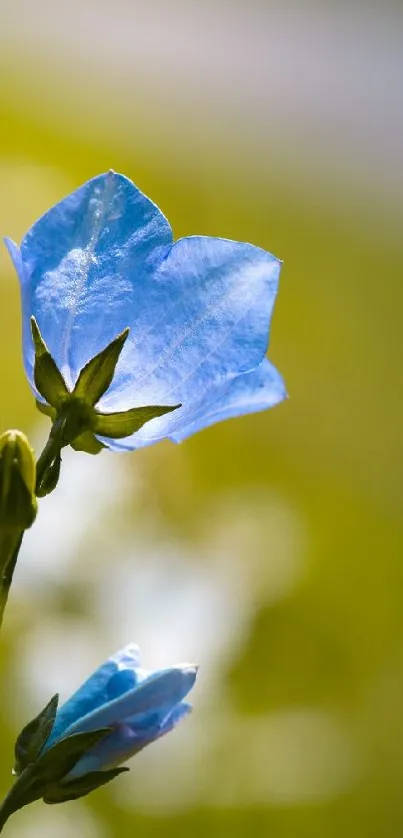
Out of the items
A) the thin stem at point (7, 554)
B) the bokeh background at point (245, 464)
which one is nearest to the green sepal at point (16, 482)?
the thin stem at point (7, 554)

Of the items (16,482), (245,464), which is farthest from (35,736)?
(245,464)

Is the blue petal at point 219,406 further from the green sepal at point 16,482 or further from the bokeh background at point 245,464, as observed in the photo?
the bokeh background at point 245,464

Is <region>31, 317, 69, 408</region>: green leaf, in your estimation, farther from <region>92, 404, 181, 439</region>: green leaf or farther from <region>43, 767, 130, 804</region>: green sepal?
<region>43, 767, 130, 804</region>: green sepal

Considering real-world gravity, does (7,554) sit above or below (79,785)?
above

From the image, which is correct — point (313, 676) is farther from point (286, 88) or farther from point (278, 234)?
point (286, 88)

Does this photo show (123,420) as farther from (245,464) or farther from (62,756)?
(245,464)

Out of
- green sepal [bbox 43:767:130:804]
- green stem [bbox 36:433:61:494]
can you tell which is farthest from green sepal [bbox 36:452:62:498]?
green sepal [bbox 43:767:130:804]
